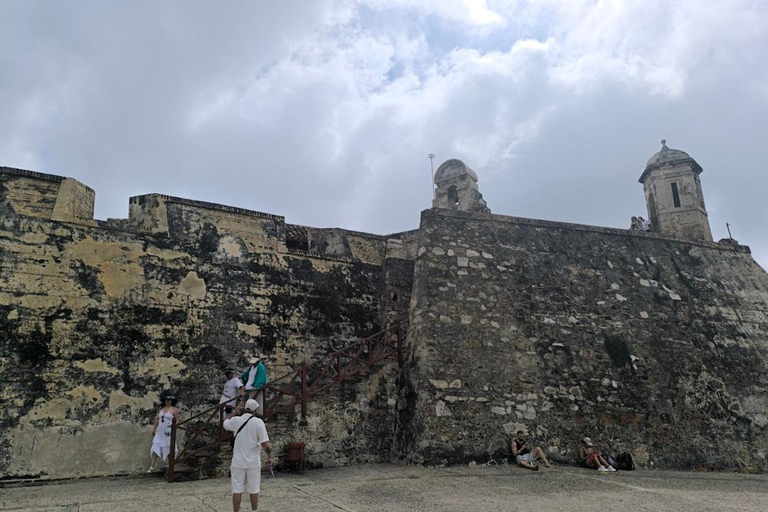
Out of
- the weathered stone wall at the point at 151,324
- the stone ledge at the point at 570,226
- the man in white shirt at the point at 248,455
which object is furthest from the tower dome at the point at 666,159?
the man in white shirt at the point at 248,455

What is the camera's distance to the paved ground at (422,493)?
21.2 feet

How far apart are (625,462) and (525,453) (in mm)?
1856

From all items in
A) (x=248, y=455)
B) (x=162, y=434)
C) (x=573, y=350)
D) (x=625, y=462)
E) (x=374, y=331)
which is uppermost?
(x=374, y=331)

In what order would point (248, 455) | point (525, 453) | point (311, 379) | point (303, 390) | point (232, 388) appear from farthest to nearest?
point (311, 379), point (303, 390), point (525, 453), point (232, 388), point (248, 455)

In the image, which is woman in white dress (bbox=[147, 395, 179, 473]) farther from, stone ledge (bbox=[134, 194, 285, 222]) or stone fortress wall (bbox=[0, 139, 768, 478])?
stone ledge (bbox=[134, 194, 285, 222])

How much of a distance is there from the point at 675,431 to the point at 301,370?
22.6ft

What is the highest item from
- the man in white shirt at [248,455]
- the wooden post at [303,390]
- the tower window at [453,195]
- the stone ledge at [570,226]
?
the tower window at [453,195]

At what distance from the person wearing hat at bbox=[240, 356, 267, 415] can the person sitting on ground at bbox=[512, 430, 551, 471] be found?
416 cm

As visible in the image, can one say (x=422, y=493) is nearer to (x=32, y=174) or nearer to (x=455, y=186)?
(x=32, y=174)

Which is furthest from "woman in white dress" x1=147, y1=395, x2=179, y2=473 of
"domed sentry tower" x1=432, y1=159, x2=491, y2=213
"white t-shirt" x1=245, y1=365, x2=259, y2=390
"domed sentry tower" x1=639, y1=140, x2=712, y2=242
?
"domed sentry tower" x1=639, y1=140, x2=712, y2=242

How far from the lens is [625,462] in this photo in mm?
9797

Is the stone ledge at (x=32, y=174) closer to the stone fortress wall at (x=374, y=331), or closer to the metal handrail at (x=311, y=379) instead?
the stone fortress wall at (x=374, y=331)

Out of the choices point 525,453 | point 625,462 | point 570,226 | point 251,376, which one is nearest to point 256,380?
point 251,376

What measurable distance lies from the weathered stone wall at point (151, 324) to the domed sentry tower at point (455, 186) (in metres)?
7.18
